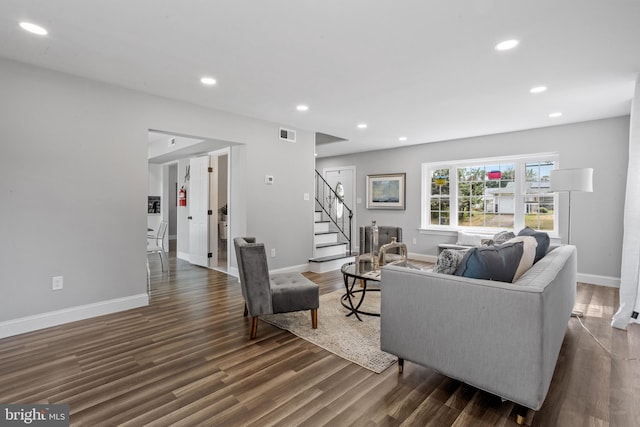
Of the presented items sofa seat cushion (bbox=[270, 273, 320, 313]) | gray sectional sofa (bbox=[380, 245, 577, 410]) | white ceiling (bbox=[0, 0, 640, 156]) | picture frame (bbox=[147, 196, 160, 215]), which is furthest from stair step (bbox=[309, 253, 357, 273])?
picture frame (bbox=[147, 196, 160, 215])

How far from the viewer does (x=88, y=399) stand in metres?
2.00

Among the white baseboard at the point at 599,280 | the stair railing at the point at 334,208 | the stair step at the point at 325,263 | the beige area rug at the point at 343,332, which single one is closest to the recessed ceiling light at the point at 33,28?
the beige area rug at the point at 343,332

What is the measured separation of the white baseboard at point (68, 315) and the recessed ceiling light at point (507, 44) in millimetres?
4415

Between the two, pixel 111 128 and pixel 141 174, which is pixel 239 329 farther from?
pixel 111 128

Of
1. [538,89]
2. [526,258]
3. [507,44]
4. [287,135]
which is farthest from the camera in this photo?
[287,135]

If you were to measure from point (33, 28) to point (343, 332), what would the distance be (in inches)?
138

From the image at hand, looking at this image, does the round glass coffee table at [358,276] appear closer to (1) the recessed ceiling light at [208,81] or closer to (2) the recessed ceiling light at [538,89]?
(1) the recessed ceiling light at [208,81]

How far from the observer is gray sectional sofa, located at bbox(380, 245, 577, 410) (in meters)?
1.70

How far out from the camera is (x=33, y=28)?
239cm

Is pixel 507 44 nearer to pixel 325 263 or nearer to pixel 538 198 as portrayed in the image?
pixel 538 198

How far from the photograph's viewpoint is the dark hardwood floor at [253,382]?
1.85 metres

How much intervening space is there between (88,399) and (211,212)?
13.8 feet

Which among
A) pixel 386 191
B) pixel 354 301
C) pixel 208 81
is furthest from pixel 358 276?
pixel 386 191

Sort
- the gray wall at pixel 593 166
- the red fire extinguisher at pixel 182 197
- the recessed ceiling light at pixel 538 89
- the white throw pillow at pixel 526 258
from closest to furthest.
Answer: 1. the white throw pillow at pixel 526 258
2. the recessed ceiling light at pixel 538 89
3. the gray wall at pixel 593 166
4. the red fire extinguisher at pixel 182 197
